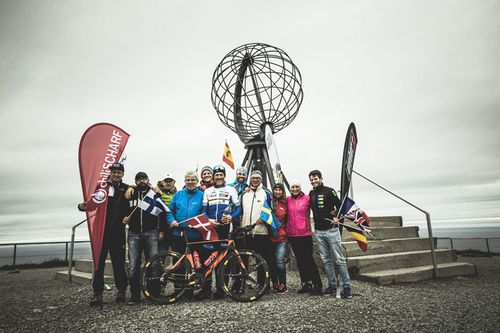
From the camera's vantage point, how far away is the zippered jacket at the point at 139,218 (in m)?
4.11

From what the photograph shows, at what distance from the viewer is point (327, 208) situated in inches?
171

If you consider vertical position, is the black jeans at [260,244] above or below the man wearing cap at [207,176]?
below

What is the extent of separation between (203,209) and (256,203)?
89cm

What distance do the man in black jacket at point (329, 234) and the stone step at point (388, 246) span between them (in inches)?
63.9

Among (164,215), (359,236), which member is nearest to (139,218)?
(164,215)

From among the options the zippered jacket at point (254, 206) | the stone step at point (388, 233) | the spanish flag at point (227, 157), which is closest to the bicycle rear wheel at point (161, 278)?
the zippered jacket at point (254, 206)

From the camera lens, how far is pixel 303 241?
14.9ft

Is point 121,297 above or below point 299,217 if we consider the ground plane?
below

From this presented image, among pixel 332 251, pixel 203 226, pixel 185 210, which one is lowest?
pixel 332 251

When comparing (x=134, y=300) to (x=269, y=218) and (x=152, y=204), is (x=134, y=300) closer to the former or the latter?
(x=152, y=204)

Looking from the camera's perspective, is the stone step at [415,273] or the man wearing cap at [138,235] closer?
the man wearing cap at [138,235]

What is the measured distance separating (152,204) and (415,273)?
16.6ft

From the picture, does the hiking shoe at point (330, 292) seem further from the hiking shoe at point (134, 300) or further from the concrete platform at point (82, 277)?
the concrete platform at point (82, 277)

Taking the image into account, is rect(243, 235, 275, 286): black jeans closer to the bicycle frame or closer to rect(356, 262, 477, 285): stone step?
the bicycle frame
